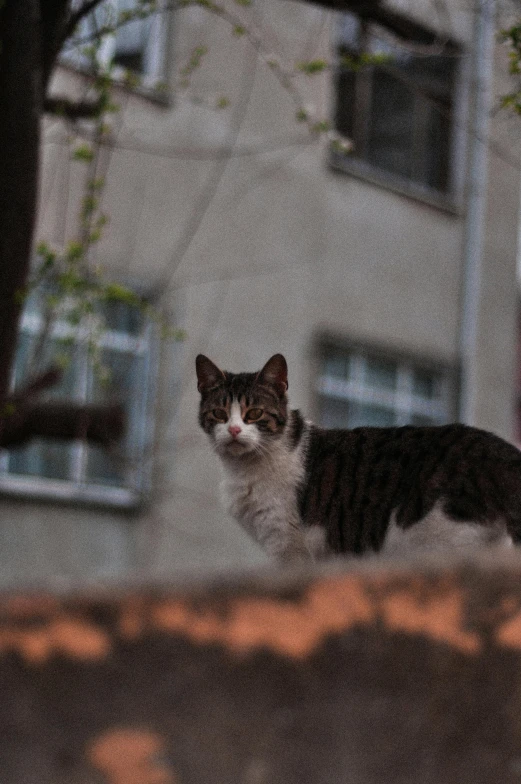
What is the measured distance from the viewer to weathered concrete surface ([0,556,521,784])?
1.12 m

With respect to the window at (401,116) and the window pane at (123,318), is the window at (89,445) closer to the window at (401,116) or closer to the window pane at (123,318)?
the window pane at (123,318)

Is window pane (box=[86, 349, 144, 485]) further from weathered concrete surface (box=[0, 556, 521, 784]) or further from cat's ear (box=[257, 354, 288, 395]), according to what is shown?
weathered concrete surface (box=[0, 556, 521, 784])

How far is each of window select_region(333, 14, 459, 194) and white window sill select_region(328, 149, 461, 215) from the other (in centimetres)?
7

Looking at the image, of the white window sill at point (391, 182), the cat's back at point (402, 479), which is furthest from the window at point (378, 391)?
the cat's back at point (402, 479)

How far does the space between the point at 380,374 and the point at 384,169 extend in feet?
7.96

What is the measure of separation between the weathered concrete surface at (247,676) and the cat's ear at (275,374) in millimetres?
3719

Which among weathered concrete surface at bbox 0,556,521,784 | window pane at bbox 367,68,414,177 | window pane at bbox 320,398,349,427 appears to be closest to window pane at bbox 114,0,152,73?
window pane at bbox 367,68,414,177

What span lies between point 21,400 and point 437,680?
6.05 meters

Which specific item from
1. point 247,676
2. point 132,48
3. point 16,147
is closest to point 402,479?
point 16,147

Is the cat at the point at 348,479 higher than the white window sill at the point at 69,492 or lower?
higher

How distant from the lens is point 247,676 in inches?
44.9

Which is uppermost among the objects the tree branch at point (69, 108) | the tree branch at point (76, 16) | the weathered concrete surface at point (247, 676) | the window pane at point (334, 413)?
the tree branch at point (76, 16)

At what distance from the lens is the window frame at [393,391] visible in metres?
13.8

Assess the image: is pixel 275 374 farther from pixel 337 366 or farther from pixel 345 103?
pixel 345 103
